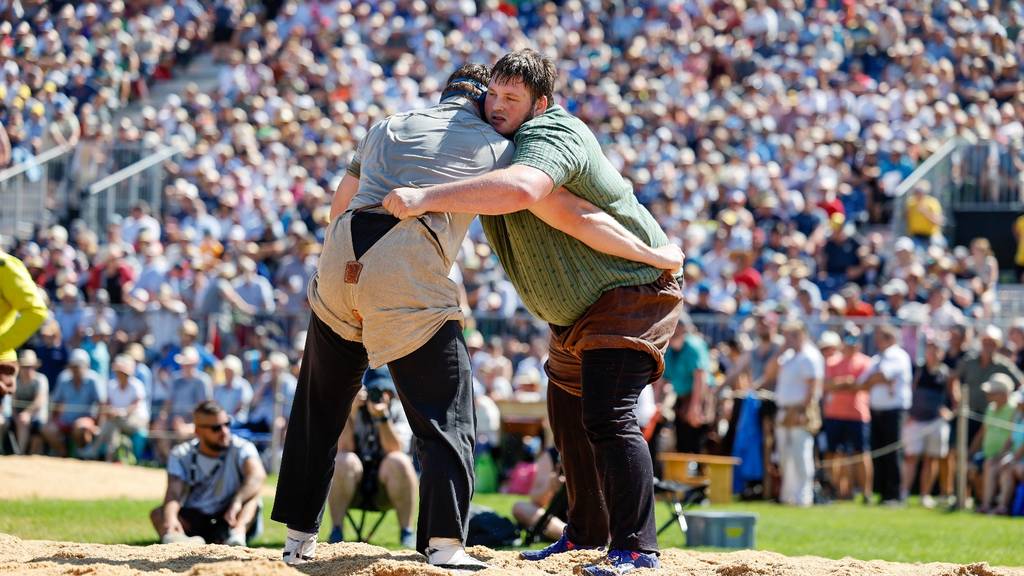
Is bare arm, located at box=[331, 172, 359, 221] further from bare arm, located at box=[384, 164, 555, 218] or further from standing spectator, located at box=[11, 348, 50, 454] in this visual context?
standing spectator, located at box=[11, 348, 50, 454]

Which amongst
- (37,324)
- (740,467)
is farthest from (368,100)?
(37,324)

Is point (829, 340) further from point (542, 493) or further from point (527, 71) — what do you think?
point (527, 71)

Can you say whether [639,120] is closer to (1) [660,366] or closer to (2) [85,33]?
(2) [85,33]

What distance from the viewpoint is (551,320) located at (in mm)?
6180

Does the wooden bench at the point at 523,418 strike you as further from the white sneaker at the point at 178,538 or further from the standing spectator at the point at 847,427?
the white sneaker at the point at 178,538

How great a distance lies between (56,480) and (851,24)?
15.2 meters

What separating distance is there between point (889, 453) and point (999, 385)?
135 centimetres

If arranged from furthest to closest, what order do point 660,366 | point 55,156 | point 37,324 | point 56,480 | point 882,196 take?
point 55,156 → point 882,196 → point 56,480 → point 37,324 → point 660,366

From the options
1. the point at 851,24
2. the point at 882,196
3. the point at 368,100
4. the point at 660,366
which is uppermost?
the point at 851,24

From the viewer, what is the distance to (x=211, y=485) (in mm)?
9141

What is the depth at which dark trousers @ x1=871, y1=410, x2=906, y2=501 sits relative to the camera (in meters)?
14.0

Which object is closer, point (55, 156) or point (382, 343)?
point (382, 343)

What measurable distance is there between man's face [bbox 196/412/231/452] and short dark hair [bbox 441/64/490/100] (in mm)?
3836

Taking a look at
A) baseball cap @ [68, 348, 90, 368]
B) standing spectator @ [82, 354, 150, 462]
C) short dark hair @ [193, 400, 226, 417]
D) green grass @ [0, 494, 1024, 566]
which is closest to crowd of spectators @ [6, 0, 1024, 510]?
standing spectator @ [82, 354, 150, 462]
